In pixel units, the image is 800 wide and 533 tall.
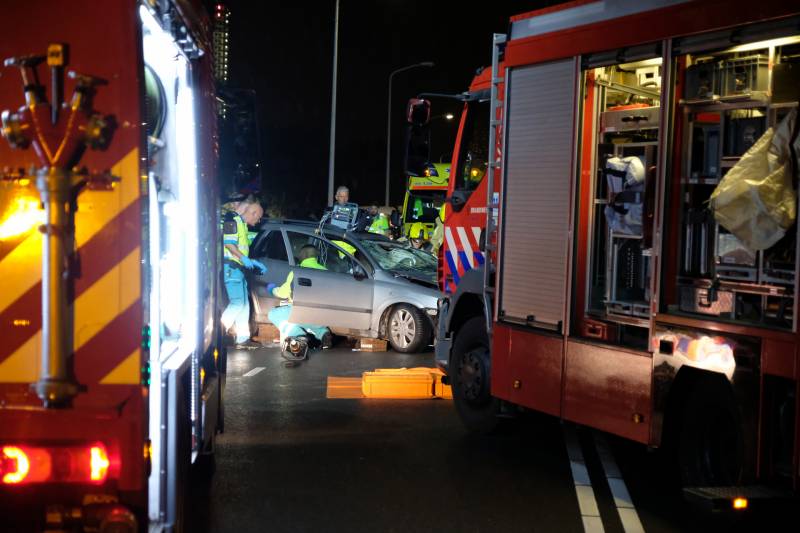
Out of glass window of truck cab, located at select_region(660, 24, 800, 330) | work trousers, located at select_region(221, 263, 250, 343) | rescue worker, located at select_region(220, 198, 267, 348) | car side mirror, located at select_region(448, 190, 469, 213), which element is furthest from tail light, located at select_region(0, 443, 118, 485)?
work trousers, located at select_region(221, 263, 250, 343)

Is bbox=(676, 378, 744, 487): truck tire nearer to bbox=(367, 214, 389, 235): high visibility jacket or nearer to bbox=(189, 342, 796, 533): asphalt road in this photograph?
bbox=(189, 342, 796, 533): asphalt road

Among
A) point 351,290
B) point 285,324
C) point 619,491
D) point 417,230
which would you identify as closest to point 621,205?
point 619,491

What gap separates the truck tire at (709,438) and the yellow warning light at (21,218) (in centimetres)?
385

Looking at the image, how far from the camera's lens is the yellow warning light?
343 cm

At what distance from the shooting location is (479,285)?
8.02m

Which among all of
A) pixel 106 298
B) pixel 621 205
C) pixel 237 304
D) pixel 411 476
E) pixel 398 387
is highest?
pixel 621 205

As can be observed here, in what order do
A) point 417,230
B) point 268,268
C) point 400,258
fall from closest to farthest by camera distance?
point 268,268, point 400,258, point 417,230

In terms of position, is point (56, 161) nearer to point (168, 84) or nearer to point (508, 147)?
point (168, 84)

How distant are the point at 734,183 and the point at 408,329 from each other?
751 centimetres

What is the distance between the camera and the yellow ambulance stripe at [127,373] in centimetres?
348

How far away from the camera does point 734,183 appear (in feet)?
18.4

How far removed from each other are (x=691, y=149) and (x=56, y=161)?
401 centimetres

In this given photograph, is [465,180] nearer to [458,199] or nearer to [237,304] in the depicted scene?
[458,199]

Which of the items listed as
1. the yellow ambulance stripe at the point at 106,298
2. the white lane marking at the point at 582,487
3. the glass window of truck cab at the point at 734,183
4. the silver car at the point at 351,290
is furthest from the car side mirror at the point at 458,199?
the yellow ambulance stripe at the point at 106,298
